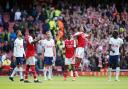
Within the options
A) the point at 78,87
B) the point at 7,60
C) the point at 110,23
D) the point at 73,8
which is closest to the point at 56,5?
the point at 73,8

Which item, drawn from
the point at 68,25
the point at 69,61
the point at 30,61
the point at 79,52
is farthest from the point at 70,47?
the point at 68,25

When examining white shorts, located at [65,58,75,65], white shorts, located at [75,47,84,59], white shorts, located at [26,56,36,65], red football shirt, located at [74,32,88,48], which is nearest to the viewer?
white shorts, located at [26,56,36,65]

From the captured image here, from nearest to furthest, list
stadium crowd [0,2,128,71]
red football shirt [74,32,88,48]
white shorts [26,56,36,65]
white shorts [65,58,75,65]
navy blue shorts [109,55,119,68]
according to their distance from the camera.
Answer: white shorts [26,56,36,65] → navy blue shorts [109,55,119,68] → white shorts [65,58,75,65] → red football shirt [74,32,88,48] → stadium crowd [0,2,128,71]

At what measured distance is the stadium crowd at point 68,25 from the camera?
41.0 metres

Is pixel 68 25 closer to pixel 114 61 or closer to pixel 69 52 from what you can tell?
pixel 69 52

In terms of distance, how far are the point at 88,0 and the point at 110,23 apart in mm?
3853

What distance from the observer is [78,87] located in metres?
27.5

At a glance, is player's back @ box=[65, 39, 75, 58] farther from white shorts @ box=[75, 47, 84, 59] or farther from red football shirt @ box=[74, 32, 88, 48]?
red football shirt @ box=[74, 32, 88, 48]

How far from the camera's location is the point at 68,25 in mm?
43781

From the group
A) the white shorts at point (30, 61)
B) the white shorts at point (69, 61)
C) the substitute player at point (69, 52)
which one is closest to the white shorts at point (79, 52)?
the substitute player at point (69, 52)

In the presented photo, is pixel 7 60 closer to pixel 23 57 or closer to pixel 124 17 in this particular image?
pixel 23 57

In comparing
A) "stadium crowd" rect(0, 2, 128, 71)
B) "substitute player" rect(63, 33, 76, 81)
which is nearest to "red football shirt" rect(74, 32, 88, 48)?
"substitute player" rect(63, 33, 76, 81)

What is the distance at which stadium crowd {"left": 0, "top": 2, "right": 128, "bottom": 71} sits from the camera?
41.0 metres

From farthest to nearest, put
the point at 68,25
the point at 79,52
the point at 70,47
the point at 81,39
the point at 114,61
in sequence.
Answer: the point at 68,25 < the point at 79,52 < the point at 81,39 < the point at 70,47 < the point at 114,61
